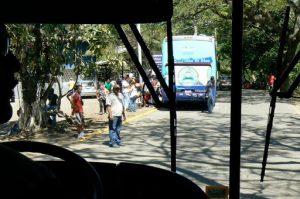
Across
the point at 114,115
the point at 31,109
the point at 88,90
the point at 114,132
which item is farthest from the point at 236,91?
the point at 88,90

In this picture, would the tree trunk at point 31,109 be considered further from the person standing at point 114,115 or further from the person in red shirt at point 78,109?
the person standing at point 114,115

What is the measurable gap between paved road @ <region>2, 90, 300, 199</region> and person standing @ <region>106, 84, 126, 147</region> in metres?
0.30

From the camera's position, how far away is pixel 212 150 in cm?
1184

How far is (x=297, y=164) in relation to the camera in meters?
10.1

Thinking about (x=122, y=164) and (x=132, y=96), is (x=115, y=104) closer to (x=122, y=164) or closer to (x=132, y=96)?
(x=132, y=96)

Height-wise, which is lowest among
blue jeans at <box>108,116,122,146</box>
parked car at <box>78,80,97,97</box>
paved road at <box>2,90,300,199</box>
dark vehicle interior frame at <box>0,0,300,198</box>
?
paved road at <box>2,90,300,199</box>

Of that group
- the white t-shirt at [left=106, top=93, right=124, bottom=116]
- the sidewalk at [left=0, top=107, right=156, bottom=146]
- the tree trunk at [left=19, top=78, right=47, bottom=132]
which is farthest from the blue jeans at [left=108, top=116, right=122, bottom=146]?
the tree trunk at [left=19, top=78, right=47, bottom=132]

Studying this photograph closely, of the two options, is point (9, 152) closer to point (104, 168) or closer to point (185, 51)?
point (104, 168)

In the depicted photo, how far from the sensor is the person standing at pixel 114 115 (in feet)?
42.3

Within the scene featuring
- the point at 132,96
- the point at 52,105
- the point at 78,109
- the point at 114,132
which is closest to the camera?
the point at 114,132

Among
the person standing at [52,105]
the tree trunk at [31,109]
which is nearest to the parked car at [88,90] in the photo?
the person standing at [52,105]

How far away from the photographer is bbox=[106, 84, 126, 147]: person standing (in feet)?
42.3

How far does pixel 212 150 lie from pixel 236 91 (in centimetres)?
989

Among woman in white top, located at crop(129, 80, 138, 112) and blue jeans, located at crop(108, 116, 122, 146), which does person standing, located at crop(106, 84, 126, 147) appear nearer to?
blue jeans, located at crop(108, 116, 122, 146)
